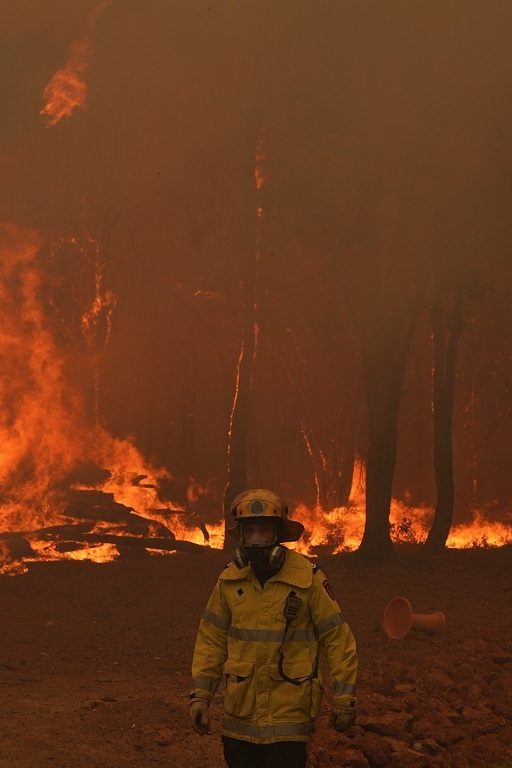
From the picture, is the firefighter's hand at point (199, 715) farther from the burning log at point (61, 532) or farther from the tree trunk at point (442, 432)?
the tree trunk at point (442, 432)

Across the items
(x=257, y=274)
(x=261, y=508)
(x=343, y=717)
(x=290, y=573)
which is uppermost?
(x=257, y=274)

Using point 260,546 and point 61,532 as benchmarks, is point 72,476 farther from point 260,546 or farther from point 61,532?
point 260,546

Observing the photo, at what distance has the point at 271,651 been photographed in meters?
4.55

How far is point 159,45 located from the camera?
26.0m

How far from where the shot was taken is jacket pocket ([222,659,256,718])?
178 inches

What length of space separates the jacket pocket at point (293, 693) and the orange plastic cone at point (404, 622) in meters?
8.29

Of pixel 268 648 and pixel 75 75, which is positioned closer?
pixel 268 648

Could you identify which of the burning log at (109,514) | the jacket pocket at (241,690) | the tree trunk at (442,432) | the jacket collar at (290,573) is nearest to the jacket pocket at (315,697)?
the jacket pocket at (241,690)

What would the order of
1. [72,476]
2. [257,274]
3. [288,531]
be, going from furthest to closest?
[257,274], [72,476], [288,531]

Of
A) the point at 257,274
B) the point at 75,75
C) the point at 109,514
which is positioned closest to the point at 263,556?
the point at 109,514

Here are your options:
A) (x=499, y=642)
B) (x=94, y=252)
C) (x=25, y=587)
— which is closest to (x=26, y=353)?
(x=94, y=252)

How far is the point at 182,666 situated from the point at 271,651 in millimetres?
7389

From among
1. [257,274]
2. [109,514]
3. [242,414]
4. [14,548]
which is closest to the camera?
[14,548]

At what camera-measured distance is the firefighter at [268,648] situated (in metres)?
4.48
